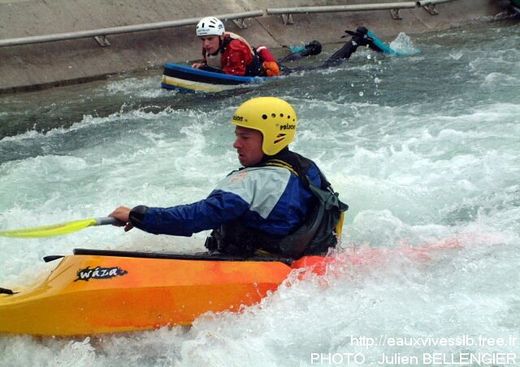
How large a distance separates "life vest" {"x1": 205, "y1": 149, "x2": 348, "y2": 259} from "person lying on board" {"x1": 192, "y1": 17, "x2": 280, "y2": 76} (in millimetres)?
5520

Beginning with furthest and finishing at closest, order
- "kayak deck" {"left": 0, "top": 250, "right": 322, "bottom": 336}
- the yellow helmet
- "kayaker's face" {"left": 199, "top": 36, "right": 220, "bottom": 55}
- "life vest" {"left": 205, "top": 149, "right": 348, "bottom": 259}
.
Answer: "kayaker's face" {"left": 199, "top": 36, "right": 220, "bottom": 55}, "life vest" {"left": 205, "top": 149, "right": 348, "bottom": 259}, the yellow helmet, "kayak deck" {"left": 0, "top": 250, "right": 322, "bottom": 336}

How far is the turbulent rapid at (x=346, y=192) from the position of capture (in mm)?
3566

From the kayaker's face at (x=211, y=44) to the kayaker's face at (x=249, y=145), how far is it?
18.3ft

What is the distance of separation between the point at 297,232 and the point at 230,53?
606cm

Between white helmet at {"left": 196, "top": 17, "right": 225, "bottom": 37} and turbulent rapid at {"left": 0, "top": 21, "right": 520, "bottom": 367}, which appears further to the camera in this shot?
white helmet at {"left": 196, "top": 17, "right": 225, "bottom": 37}

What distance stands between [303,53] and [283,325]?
764 centimetres

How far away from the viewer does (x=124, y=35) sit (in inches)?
456

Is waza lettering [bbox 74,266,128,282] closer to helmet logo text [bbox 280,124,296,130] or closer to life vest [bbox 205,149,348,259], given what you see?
life vest [bbox 205,149,348,259]

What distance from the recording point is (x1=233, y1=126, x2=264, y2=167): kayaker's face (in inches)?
148

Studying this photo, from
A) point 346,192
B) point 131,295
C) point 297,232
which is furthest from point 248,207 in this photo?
point 346,192

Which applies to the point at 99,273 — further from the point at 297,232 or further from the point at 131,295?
the point at 297,232

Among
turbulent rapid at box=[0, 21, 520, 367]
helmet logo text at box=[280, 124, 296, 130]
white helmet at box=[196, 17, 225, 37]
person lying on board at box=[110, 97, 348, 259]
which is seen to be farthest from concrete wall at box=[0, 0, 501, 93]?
helmet logo text at box=[280, 124, 296, 130]

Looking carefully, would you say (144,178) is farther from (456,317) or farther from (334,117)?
(456,317)

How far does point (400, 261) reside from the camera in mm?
4207
